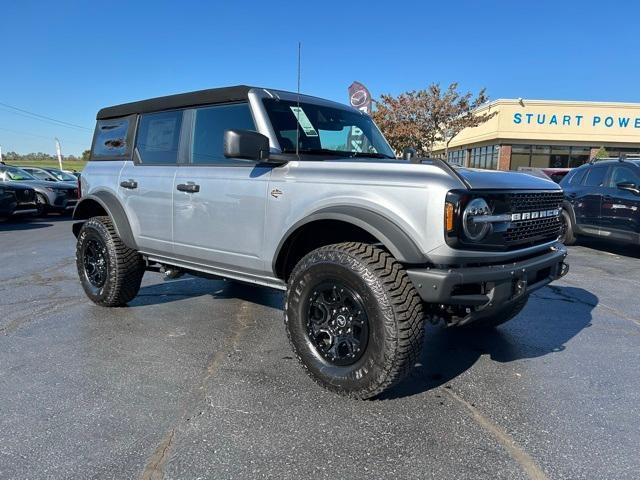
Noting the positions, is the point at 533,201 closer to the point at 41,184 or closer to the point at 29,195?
the point at 29,195

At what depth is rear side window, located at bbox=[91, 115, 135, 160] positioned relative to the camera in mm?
4898

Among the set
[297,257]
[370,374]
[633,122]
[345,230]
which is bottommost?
[370,374]

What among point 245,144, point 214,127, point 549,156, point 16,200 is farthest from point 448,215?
point 549,156

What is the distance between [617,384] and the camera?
3350 millimetres

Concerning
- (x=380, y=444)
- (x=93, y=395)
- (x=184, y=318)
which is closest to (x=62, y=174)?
(x=184, y=318)

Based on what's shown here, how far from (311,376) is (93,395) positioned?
138 centimetres

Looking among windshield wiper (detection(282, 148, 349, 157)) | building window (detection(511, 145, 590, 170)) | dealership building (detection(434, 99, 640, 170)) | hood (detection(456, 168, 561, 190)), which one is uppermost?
dealership building (detection(434, 99, 640, 170))

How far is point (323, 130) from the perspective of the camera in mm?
3996

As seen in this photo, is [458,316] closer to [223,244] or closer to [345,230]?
[345,230]

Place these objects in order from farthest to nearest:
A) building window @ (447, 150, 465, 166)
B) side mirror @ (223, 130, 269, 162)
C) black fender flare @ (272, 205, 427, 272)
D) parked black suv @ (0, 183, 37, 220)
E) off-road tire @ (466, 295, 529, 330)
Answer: building window @ (447, 150, 465, 166) < parked black suv @ (0, 183, 37, 220) < off-road tire @ (466, 295, 529, 330) < side mirror @ (223, 130, 269, 162) < black fender flare @ (272, 205, 427, 272)

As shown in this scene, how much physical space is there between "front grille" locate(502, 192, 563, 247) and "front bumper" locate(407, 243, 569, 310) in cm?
18

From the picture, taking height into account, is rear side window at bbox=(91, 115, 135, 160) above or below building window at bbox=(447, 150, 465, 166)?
below

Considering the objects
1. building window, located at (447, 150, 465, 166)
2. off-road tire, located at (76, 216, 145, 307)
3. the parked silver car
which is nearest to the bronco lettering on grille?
off-road tire, located at (76, 216, 145, 307)

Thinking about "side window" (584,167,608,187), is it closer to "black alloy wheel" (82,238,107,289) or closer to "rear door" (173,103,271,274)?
"rear door" (173,103,271,274)
